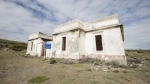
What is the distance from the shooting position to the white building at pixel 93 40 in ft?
26.5

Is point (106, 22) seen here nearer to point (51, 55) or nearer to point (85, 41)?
point (85, 41)

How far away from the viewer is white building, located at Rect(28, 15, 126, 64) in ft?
26.5

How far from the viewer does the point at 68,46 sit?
994cm

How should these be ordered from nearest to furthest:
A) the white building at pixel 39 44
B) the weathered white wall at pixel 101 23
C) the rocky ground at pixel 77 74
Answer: the rocky ground at pixel 77 74
the weathered white wall at pixel 101 23
the white building at pixel 39 44

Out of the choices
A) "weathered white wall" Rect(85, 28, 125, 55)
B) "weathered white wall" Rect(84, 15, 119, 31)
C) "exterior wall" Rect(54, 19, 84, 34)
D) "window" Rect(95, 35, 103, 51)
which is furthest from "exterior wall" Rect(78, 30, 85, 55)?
"window" Rect(95, 35, 103, 51)

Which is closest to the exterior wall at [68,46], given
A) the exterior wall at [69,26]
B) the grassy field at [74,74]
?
the exterior wall at [69,26]

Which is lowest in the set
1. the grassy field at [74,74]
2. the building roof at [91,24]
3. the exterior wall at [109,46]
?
the grassy field at [74,74]

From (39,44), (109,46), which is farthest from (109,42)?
(39,44)

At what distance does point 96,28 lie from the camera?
9.53 m

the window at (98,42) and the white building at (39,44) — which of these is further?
the white building at (39,44)

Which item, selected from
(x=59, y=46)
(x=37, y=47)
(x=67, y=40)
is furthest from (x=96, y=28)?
(x=37, y=47)

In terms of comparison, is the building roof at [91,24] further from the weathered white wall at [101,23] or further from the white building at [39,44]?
the white building at [39,44]

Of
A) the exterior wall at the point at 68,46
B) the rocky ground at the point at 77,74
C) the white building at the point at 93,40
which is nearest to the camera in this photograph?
the rocky ground at the point at 77,74

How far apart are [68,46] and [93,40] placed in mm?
3236
